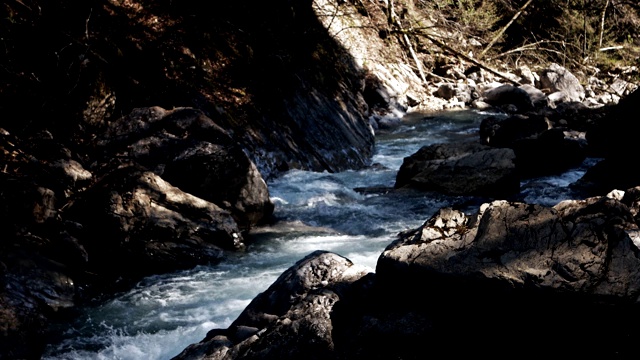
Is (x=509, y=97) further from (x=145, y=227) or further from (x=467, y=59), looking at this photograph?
(x=145, y=227)

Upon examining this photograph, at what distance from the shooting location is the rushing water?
454cm

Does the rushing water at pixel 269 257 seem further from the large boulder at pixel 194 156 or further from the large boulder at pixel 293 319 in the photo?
the large boulder at pixel 293 319

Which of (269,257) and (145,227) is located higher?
(145,227)

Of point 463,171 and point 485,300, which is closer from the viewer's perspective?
point 485,300

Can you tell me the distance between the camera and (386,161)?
10.7m

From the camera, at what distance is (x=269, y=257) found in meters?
6.13

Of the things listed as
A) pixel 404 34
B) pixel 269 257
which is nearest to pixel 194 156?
pixel 269 257

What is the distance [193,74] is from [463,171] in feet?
13.7

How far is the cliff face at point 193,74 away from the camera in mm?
7418

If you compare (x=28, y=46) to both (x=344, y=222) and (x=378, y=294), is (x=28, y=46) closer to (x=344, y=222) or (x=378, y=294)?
(x=344, y=222)

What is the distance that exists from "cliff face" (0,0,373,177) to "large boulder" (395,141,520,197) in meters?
1.46

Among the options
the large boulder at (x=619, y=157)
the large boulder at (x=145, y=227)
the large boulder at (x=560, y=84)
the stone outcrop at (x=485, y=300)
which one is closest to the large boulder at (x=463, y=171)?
the large boulder at (x=619, y=157)

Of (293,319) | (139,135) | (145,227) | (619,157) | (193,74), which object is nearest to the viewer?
(293,319)

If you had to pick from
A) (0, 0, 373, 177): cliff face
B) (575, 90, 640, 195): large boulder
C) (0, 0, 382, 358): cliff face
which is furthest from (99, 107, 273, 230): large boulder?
(575, 90, 640, 195): large boulder
